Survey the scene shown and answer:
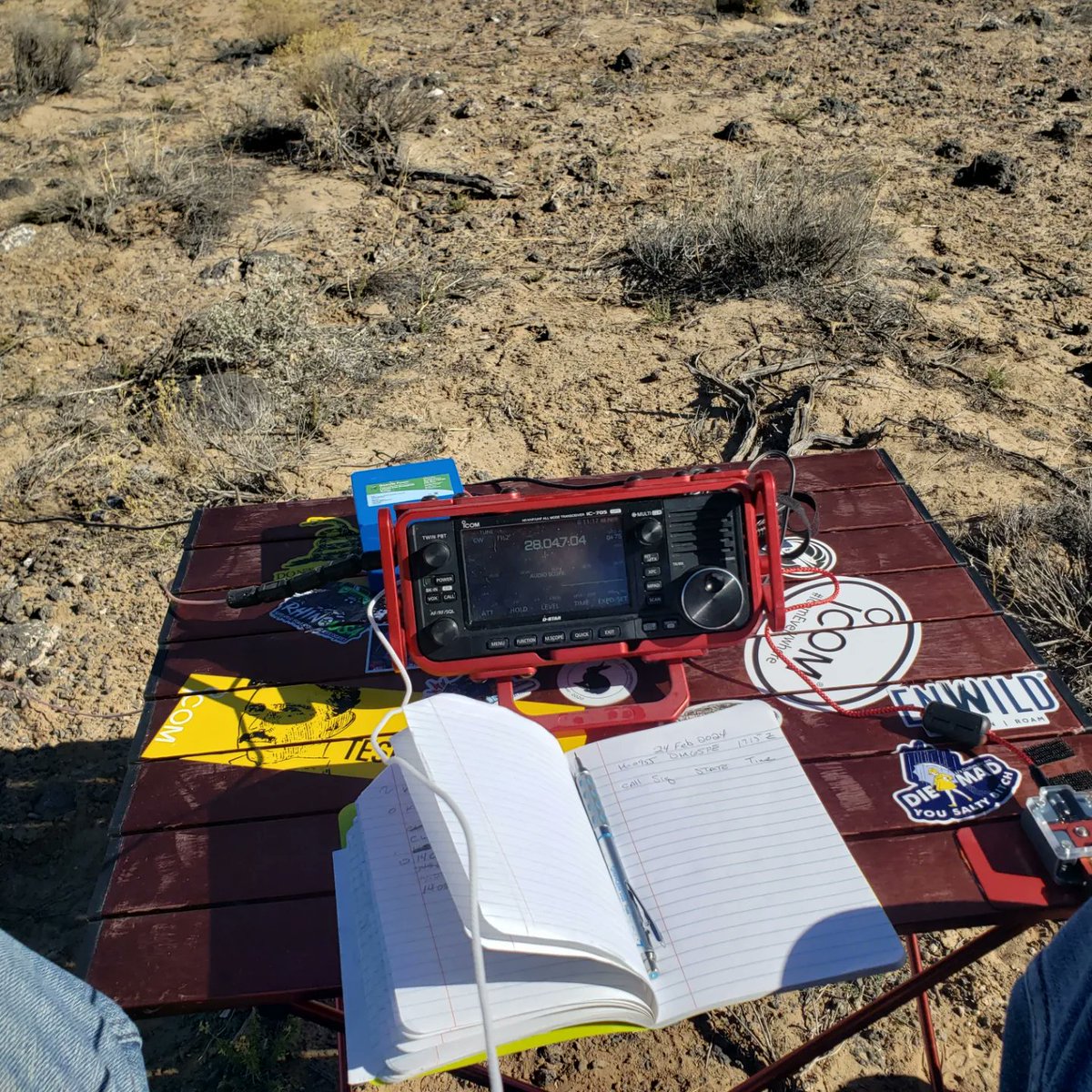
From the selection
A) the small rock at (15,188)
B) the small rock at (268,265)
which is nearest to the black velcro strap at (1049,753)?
the small rock at (268,265)

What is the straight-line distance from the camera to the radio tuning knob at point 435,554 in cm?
168

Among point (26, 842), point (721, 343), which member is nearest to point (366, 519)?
point (26, 842)

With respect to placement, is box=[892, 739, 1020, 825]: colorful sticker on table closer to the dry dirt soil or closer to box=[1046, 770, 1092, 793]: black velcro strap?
box=[1046, 770, 1092, 793]: black velcro strap

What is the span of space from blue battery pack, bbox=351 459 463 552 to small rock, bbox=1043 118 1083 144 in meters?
6.07

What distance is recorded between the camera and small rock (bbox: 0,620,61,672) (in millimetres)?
3416

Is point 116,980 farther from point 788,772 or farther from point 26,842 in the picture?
point 26,842

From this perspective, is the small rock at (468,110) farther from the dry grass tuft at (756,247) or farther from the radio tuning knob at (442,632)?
the radio tuning knob at (442,632)

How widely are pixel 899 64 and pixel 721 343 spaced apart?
449 centimetres

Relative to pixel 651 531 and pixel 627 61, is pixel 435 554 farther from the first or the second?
pixel 627 61

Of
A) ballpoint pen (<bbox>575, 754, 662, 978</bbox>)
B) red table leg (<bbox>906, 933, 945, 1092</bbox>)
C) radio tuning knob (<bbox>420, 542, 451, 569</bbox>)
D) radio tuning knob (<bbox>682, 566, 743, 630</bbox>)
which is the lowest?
red table leg (<bbox>906, 933, 945, 1092</bbox>)

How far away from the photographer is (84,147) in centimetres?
706

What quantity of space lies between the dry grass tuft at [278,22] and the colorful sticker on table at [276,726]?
803 cm

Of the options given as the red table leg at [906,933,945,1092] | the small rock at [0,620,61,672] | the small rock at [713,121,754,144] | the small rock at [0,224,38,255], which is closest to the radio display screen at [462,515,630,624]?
the red table leg at [906,933,945,1092]

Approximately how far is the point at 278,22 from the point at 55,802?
7.48 metres
